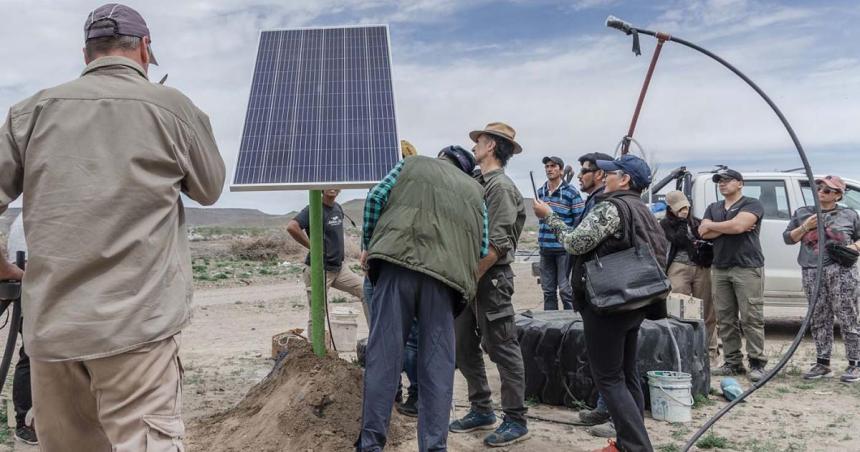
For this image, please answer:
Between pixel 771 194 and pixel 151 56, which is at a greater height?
pixel 151 56

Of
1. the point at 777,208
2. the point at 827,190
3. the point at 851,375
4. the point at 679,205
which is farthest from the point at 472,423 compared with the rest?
the point at 777,208

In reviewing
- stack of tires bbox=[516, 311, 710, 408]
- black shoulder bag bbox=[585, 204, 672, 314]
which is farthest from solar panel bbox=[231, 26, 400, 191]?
stack of tires bbox=[516, 311, 710, 408]

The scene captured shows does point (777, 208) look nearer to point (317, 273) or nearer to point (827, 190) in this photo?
point (827, 190)

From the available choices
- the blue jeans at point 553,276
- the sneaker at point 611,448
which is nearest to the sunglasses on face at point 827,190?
the blue jeans at point 553,276

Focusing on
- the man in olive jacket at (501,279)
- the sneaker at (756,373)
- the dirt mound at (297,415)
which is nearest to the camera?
the dirt mound at (297,415)

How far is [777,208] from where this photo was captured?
9133 mm

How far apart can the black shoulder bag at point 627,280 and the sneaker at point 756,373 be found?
3.06 meters

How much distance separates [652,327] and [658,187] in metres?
3.92

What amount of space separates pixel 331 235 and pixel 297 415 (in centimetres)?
322

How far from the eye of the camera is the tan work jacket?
7.95 feet

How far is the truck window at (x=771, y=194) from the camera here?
9.11 meters

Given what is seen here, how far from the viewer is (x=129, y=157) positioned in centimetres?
249

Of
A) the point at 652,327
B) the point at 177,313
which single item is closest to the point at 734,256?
the point at 652,327

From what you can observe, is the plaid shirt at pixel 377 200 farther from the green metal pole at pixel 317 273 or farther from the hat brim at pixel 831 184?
the hat brim at pixel 831 184
